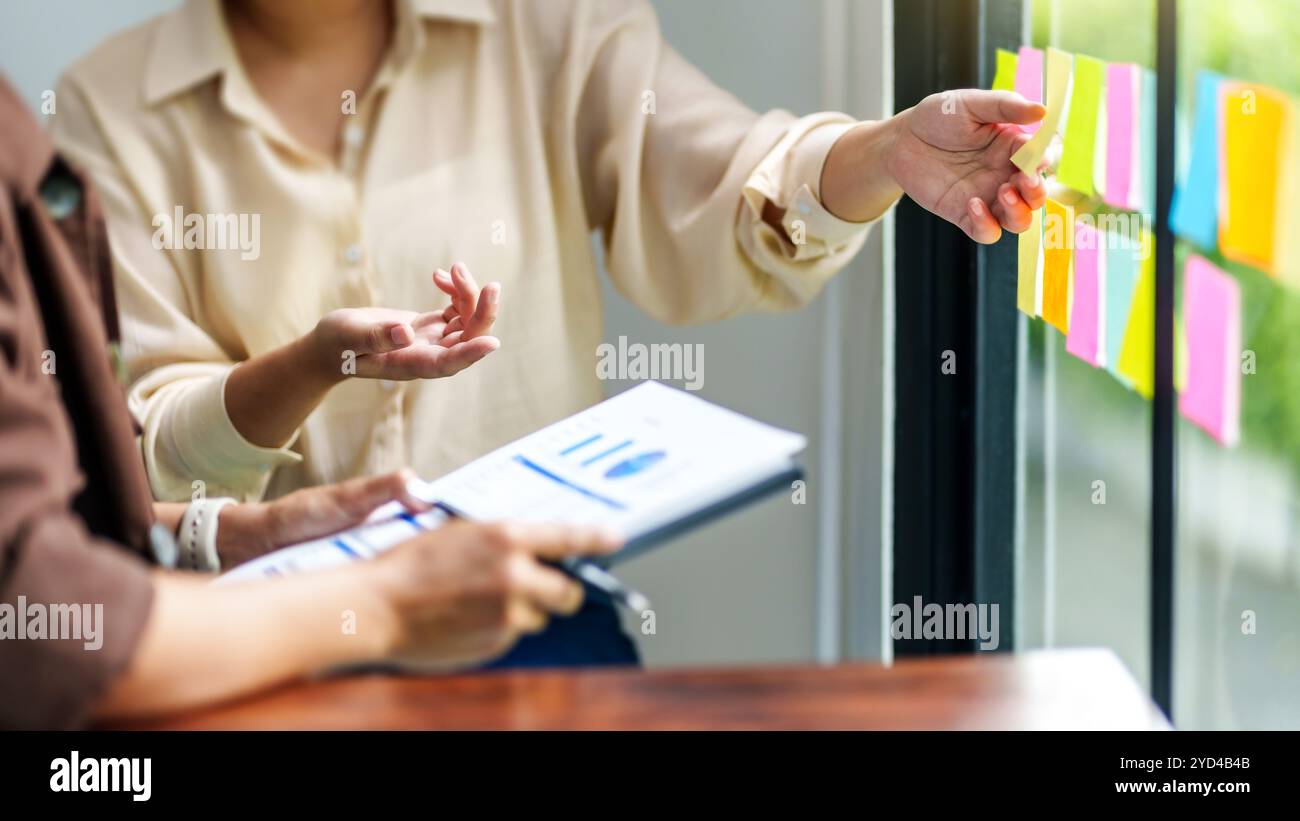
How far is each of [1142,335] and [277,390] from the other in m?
0.51

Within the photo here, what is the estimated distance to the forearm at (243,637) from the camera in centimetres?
35

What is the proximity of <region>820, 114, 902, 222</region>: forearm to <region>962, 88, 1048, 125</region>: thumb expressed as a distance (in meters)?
0.07

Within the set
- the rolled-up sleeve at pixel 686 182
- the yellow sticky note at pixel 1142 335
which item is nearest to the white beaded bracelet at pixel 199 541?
the rolled-up sleeve at pixel 686 182

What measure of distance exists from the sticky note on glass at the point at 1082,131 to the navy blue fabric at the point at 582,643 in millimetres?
355

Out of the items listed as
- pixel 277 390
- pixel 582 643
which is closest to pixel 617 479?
pixel 582 643

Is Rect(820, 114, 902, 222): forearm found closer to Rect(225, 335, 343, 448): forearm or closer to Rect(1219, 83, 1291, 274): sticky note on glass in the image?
Rect(1219, 83, 1291, 274): sticky note on glass

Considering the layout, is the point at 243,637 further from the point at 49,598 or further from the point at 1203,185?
the point at 1203,185

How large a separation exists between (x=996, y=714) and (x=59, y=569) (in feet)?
1.05

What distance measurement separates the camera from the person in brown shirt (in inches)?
13.5

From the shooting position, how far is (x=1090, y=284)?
2.17ft
